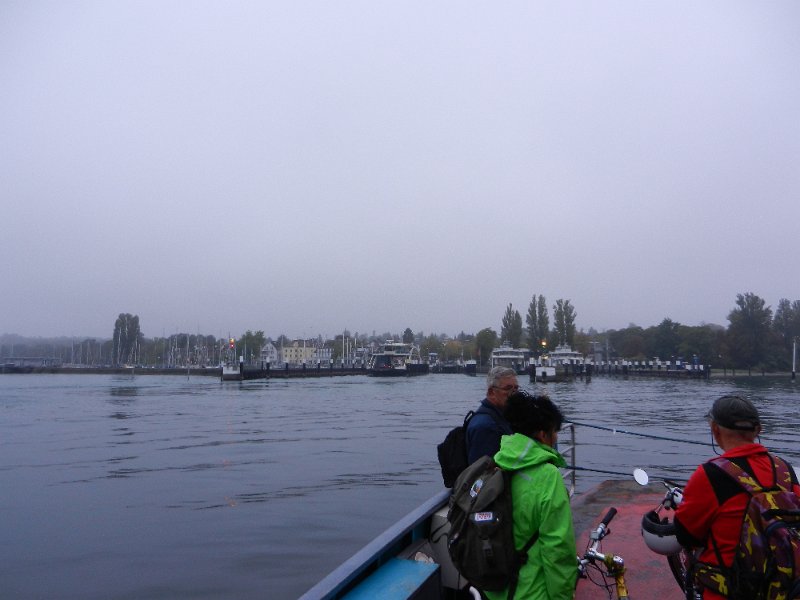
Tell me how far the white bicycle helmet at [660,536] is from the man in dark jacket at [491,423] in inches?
35.2

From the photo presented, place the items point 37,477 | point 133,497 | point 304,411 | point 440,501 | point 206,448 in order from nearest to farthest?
point 440,501, point 133,497, point 37,477, point 206,448, point 304,411

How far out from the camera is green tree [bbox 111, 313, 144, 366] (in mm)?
161375

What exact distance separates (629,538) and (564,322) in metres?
124

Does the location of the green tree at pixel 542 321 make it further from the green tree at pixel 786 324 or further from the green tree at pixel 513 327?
the green tree at pixel 786 324

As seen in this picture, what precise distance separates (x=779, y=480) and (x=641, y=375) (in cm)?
10770

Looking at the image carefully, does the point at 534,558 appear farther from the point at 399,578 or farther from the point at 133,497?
the point at 133,497

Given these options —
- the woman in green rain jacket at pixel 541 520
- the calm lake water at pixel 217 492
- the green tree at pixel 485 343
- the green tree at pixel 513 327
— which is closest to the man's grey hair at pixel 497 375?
the woman in green rain jacket at pixel 541 520

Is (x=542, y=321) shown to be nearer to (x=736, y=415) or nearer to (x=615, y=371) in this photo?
(x=615, y=371)

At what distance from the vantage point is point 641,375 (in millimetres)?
103062

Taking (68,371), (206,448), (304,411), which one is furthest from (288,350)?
(206,448)

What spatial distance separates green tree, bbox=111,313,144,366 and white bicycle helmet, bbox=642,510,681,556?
170 m

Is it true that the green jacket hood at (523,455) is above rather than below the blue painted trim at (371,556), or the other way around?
above

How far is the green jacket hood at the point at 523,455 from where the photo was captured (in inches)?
96.7

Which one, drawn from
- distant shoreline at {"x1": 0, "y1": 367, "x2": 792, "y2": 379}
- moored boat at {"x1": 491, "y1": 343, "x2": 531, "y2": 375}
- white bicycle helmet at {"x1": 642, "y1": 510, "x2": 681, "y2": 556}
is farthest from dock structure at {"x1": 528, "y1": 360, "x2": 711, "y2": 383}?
white bicycle helmet at {"x1": 642, "y1": 510, "x2": 681, "y2": 556}
